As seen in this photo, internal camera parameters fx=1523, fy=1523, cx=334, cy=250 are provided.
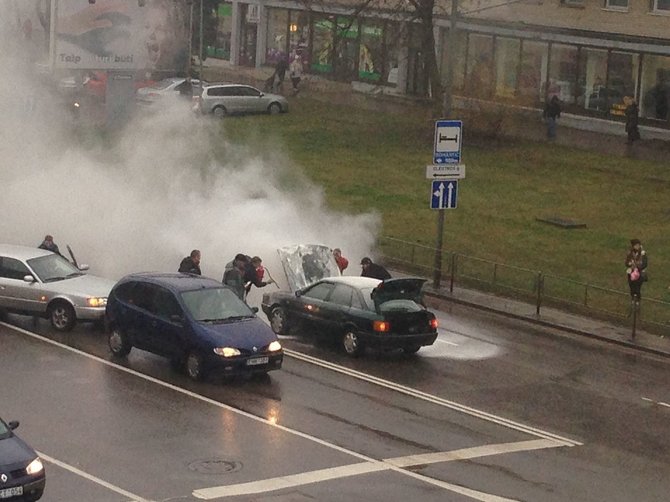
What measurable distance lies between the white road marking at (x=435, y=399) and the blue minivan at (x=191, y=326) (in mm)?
1523

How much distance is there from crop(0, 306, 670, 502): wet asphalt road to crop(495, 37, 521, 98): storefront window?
2981 centimetres

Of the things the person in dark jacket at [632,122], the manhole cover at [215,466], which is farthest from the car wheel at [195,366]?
the person in dark jacket at [632,122]

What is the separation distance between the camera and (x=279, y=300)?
27203 millimetres

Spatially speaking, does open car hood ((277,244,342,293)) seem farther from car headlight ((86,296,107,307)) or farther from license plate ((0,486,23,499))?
license plate ((0,486,23,499))

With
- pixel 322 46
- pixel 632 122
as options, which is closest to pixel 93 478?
pixel 632 122

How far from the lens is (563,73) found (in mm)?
54125

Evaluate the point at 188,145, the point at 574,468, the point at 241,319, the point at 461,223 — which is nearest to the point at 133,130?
the point at 188,145

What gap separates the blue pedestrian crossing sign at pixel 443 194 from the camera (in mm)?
32125

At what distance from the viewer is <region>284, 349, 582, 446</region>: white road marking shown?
21031 millimetres

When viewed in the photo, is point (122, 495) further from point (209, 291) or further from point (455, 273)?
point (455, 273)

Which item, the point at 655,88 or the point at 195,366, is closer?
the point at 195,366

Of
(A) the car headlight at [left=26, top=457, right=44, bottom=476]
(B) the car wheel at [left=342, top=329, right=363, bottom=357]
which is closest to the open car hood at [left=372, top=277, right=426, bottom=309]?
(B) the car wheel at [left=342, top=329, right=363, bottom=357]

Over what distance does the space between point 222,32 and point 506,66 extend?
2194 centimetres

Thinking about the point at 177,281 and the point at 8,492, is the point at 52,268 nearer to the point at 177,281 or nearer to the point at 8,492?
the point at 177,281
